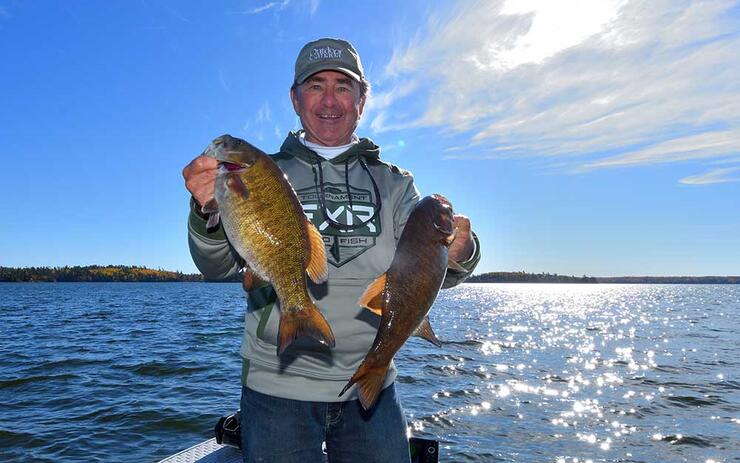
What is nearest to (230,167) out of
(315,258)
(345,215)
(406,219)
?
(315,258)

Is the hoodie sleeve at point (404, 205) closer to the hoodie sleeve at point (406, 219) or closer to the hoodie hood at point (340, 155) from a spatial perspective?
the hoodie sleeve at point (406, 219)

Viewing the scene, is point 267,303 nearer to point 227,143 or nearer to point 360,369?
point 360,369

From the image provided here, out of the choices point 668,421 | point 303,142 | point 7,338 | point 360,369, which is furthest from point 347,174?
point 7,338

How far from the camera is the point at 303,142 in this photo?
12.8 feet

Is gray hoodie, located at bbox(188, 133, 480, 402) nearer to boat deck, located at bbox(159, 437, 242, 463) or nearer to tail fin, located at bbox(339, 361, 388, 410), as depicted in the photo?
tail fin, located at bbox(339, 361, 388, 410)

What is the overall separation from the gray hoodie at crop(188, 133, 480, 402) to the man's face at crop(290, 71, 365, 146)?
0.59 ft

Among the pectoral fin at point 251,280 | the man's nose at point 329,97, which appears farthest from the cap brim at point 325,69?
the pectoral fin at point 251,280

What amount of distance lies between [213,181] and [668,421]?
1389cm

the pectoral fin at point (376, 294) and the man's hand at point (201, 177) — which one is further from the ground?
the man's hand at point (201, 177)

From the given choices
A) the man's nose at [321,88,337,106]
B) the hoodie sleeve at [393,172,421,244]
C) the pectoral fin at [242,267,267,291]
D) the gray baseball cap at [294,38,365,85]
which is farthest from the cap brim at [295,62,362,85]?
the pectoral fin at [242,267,267,291]

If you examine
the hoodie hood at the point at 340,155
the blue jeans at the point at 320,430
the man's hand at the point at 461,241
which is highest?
the hoodie hood at the point at 340,155

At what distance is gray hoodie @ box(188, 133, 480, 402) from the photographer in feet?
10.8

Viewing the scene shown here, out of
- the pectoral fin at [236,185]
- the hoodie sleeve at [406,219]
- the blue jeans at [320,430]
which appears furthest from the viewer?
the hoodie sleeve at [406,219]

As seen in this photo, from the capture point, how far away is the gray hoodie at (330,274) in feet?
10.8
